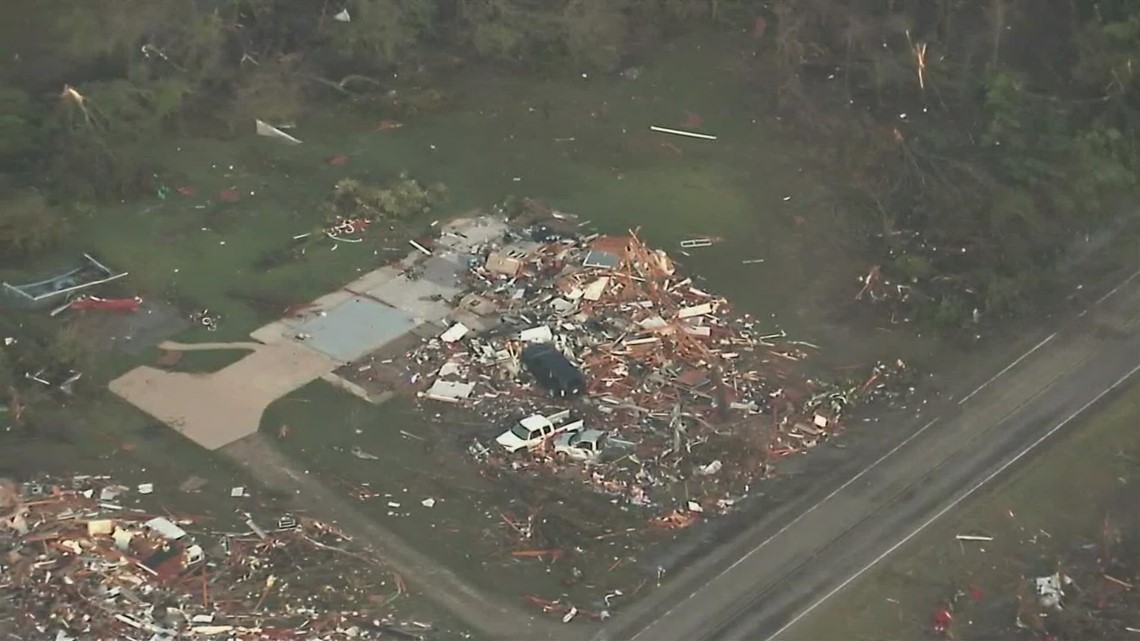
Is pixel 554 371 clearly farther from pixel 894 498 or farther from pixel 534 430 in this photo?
pixel 894 498

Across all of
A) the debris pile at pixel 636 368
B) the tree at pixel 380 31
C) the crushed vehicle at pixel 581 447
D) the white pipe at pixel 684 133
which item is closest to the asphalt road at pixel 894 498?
the debris pile at pixel 636 368

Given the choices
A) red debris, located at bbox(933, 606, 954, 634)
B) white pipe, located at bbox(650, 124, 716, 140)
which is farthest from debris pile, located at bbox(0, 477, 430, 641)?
white pipe, located at bbox(650, 124, 716, 140)

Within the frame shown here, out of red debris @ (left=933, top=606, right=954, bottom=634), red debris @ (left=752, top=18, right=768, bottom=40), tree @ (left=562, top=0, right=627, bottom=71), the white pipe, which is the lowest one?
red debris @ (left=933, top=606, right=954, bottom=634)

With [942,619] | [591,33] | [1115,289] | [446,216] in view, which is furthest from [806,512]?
[591,33]

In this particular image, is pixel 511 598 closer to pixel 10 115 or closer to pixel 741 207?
pixel 741 207

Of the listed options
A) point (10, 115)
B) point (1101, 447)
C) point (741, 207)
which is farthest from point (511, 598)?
point (10, 115)

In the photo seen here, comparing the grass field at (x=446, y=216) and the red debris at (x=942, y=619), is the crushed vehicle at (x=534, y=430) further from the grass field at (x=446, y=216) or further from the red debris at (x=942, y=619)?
the red debris at (x=942, y=619)

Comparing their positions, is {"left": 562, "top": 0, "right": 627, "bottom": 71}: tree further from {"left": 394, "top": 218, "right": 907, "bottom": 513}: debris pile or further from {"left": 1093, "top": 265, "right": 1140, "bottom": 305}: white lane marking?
{"left": 1093, "top": 265, "right": 1140, "bottom": 305}: white lane marking
